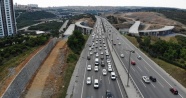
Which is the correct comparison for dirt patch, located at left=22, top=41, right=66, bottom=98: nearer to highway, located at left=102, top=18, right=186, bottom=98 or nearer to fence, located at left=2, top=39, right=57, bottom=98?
fence, located at left=2, top=39, right=57, bottom=98

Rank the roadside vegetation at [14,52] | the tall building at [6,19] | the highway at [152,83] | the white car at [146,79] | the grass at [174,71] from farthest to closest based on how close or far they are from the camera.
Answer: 1. the tall building at [6,19]
2. the roadside vegetation at [14,52]
3. the grass at [174,71]
4. the white car at [146,79]
5. the highway at [152,83]

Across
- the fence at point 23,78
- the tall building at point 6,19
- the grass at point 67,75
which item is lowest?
the grass at point 67,75

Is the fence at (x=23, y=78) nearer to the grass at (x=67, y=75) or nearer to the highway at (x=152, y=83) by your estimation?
the grass at (x=67, y=75)

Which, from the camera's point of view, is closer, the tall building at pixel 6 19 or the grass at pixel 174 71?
the grass at pixel 174 71

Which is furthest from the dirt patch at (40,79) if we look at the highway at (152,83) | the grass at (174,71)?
the grass at (174,71)

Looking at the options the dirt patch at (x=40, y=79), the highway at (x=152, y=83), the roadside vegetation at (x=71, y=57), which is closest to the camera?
the highway at (x=152, y=83)

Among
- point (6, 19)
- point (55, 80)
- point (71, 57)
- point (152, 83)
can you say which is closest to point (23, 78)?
point (55, 80)

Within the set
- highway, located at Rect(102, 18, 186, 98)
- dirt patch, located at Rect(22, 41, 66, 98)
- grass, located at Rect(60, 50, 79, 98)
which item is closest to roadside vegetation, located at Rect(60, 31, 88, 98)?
grass, located at Rect(60, 50, 79, 98)

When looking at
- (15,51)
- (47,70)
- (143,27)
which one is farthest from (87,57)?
(143,27)

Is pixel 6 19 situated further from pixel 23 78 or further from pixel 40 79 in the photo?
pixel 23 78
